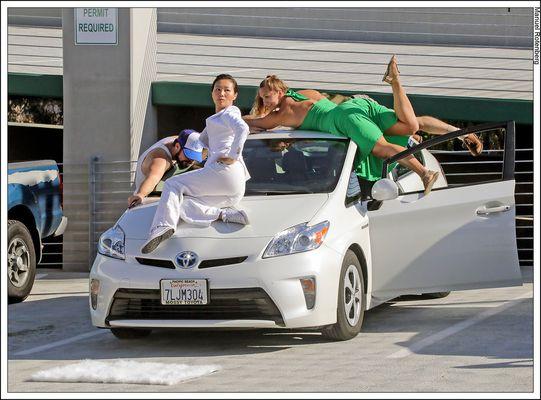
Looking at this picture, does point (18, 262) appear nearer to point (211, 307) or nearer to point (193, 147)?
point (193, 147)

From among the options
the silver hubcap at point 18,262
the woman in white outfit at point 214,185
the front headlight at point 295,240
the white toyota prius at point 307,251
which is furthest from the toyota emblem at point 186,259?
the silver hubcap at point 18,262

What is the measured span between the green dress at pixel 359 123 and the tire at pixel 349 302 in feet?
3.68

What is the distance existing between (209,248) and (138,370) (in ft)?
4.06

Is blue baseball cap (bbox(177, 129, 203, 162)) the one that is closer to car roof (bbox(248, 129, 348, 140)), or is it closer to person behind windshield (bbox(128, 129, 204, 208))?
person behind windshield (bbox(128, 129, 204, 208))

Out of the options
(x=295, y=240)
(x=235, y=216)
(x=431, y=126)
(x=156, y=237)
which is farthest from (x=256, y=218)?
(x=431, y=126)

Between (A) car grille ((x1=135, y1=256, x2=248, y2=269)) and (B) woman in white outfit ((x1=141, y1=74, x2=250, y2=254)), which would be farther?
(B) woman in white outfit ((x1=141, y1=74, x2=250, y2=254))

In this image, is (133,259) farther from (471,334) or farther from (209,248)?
(471,334)

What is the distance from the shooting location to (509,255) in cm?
945

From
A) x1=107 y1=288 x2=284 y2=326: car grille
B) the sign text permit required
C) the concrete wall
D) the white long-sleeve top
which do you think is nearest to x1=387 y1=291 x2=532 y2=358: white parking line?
x1=107 y1=288 x2=284 y2=326: car grille

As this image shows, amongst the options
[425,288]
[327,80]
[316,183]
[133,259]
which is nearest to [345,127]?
[316,183]

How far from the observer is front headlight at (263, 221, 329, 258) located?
861 cm

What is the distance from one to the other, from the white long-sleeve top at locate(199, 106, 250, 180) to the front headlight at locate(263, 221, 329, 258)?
872 millimetres

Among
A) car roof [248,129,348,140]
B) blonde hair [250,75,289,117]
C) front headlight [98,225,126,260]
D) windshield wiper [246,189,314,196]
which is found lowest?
front headlight [98,225,126,260]

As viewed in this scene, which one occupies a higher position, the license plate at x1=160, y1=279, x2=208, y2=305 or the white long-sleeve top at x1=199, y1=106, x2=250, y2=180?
the white long-sleeve top at x1=199, y1=106, x2=250, y2=180
